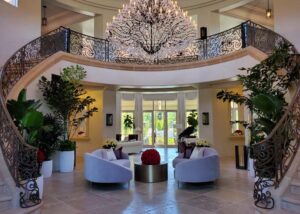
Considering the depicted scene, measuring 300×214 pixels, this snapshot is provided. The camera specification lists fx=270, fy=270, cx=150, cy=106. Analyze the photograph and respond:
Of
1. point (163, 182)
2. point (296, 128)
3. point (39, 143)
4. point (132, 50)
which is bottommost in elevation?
point (163, 182)

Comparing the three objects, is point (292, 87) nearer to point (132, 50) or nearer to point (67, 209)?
point (132, 50)

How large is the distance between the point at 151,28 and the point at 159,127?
9941 mm

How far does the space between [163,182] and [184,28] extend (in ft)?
14.1

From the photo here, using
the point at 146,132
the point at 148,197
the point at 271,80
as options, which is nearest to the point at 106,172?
the point at 148,197

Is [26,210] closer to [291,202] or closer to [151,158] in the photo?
[151,158]

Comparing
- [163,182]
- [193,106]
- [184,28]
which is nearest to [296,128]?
[163,182]

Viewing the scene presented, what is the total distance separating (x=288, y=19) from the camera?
24.8 feet

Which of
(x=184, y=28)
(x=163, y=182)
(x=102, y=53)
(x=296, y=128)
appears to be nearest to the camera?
(x=296, y=128)

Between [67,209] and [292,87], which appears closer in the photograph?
[67,209]

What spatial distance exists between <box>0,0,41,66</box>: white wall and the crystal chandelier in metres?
3.27

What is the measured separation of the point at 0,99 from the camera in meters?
4.84

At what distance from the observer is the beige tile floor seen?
479 cm

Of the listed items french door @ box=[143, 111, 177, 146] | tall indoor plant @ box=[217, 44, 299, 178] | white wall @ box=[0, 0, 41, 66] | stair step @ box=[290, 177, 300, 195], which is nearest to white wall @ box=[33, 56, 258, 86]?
white wall @ box=[0, 0, 41, 66]

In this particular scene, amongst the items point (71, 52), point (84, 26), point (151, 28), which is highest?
point (84, 26)
